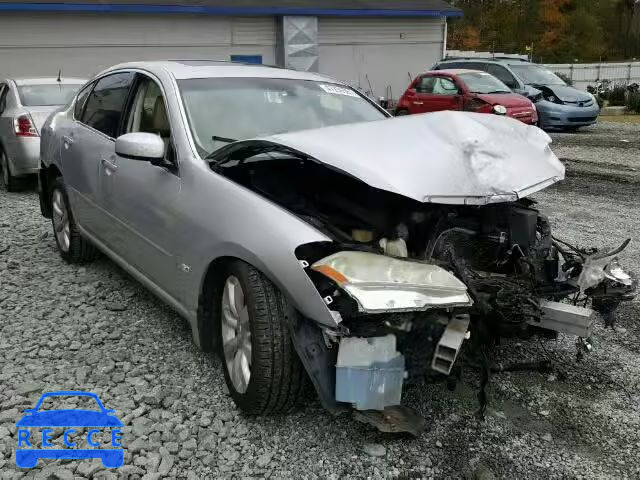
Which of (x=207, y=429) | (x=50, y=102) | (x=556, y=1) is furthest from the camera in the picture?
(x=556, y=1)

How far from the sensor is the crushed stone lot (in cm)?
257

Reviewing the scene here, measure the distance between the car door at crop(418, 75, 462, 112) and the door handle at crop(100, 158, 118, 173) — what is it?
10464 mm

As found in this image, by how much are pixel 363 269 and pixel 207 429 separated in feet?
3.56

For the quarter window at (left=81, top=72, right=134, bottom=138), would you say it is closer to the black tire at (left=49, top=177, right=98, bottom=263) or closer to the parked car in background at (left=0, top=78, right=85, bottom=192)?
the black tire at (left=49, top=177, right=98, bottom=263)

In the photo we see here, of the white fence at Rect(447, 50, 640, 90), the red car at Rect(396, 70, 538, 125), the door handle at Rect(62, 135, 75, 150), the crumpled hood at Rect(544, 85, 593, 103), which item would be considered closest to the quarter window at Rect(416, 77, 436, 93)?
the red car at Rect(396, 70, 538, 125)

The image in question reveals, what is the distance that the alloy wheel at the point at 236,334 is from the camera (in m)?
2.85

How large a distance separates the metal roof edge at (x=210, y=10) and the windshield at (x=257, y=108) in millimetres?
13439

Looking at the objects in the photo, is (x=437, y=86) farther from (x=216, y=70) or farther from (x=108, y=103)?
(x=216, y=70)

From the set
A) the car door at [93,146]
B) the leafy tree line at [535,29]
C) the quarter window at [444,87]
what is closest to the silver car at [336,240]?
the car door at [93,146]

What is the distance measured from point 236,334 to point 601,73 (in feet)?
96.3

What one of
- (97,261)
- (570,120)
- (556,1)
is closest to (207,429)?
(97,261)

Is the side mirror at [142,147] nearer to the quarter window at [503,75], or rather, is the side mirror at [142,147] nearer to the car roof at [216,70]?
the car roof at [216,70]

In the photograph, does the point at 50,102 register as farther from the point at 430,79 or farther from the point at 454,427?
the point at 430,79

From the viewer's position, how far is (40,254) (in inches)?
217
